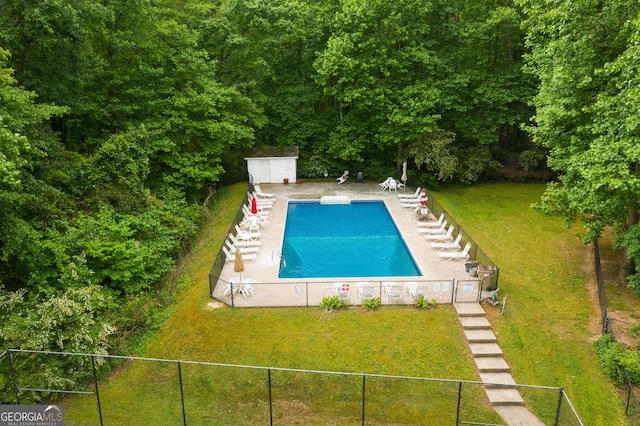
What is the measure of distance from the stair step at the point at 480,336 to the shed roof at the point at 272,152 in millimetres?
19949

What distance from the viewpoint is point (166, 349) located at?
14.0 m

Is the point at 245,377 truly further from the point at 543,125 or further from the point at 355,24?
the point at 355,24

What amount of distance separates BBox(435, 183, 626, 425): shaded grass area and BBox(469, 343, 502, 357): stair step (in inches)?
10.4

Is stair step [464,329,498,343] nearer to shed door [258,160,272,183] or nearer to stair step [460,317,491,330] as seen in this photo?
stair step [460,317,491,330]

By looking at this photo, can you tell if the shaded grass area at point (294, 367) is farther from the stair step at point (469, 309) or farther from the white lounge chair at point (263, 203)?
the white lounge chair at point (263, 203)

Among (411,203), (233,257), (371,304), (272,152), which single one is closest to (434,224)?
(411,203)

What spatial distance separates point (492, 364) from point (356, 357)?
3.88 meters

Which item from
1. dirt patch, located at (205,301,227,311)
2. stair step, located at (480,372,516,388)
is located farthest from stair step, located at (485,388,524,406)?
dirt patch, located at (205,301,227,311)

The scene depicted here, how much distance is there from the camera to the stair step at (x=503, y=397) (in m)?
11.7

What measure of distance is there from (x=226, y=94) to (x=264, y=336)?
58.5 ft

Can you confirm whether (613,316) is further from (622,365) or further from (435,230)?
(435,230)

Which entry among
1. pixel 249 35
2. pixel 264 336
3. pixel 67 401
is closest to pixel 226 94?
pixel 249 35

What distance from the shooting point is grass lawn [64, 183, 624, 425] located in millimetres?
10836

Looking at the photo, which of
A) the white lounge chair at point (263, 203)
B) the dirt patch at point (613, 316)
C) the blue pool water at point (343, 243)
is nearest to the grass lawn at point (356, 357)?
the dirt patch at point (613, 316)
